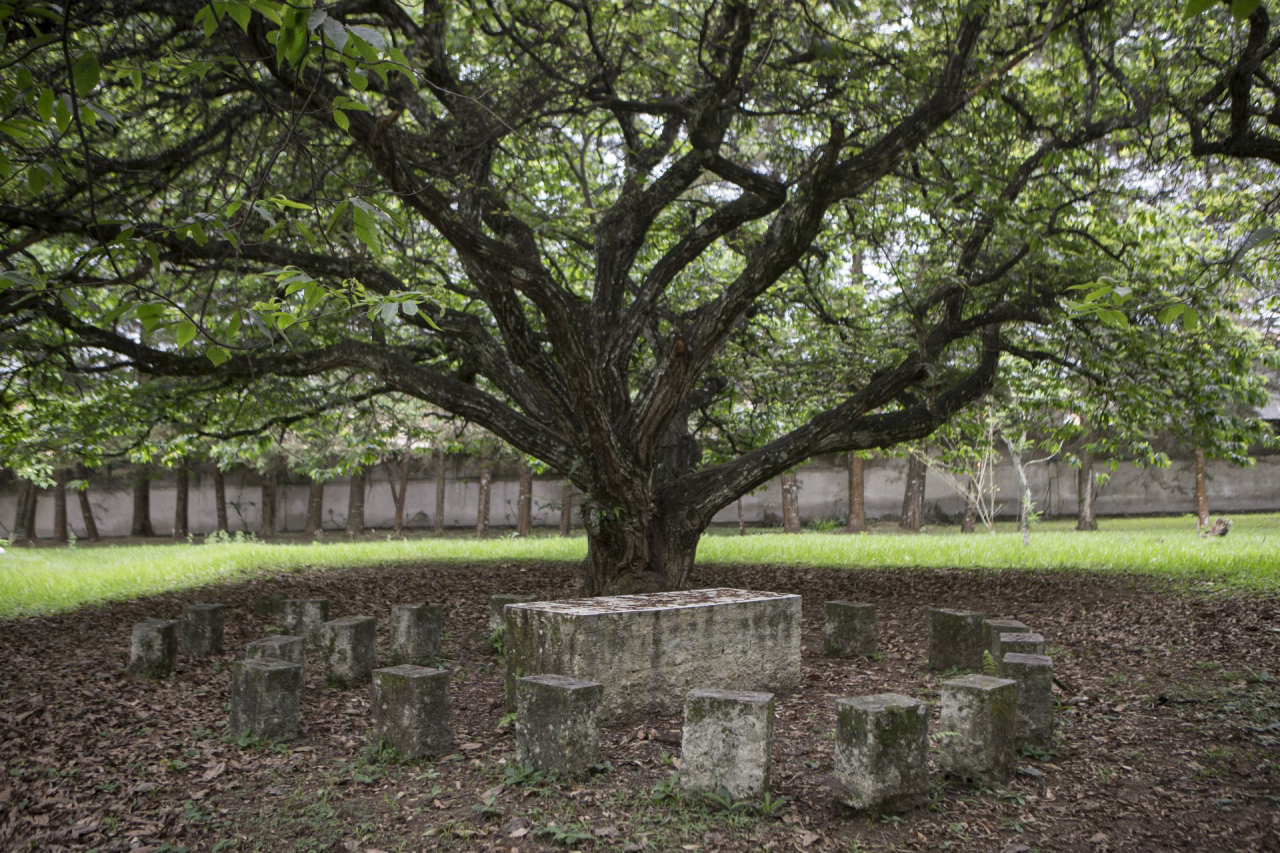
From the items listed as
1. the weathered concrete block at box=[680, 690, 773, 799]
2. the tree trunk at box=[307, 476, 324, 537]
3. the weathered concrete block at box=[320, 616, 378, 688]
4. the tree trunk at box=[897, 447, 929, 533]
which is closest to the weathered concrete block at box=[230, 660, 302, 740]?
the weathered concrete block at box=[320, 616, 378, 688]

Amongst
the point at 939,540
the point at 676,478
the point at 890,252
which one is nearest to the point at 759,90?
the point at 890,252

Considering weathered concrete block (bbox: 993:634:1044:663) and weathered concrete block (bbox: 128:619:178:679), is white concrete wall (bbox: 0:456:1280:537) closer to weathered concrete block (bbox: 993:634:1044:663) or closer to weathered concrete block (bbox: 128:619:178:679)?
weathered concrete block (bbox: 128:619:178:679)

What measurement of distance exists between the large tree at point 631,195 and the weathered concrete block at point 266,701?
246 centimetres

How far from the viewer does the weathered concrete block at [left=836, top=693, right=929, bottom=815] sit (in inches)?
181

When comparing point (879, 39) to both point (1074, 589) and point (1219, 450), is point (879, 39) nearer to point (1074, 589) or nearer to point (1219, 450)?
point (1219, 450)

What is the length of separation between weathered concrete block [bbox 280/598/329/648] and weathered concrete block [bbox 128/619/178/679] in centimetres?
121

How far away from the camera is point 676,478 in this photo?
10781mm

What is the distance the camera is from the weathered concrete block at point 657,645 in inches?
242

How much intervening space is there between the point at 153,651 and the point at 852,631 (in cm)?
605

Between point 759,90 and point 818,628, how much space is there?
5.46 m

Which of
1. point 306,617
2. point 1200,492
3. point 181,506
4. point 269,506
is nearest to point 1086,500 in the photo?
point 1200,492

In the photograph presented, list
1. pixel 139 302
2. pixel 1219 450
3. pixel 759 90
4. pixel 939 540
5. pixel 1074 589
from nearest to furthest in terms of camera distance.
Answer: pixel 139 302 → pixel 759 90 → pixel 1219 450 → pixel 1074 589 → pixel 939 540

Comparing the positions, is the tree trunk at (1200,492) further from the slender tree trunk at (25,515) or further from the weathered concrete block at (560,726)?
the slender tree trunk at (25,515)

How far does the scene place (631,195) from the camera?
941 cm
